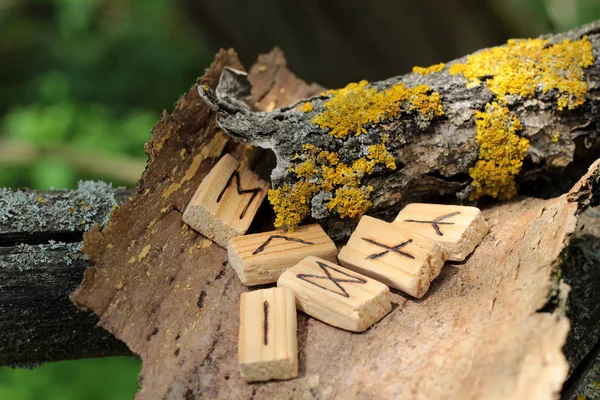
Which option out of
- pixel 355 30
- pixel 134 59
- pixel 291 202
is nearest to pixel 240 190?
pixel 291 202

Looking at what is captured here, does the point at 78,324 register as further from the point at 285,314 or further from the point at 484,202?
the point at 484,202

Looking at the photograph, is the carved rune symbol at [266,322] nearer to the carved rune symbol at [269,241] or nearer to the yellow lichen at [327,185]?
the carved rune symbol at [269,241]

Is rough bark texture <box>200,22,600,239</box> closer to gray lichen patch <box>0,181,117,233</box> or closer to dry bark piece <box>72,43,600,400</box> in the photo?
dry bark piece <box>72,43,600,400</box>

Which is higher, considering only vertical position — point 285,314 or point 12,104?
point 12,104

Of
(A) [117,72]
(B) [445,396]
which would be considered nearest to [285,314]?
(B) [445,396]

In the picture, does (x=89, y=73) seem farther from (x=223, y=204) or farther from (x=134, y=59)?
(x=223, y=204)

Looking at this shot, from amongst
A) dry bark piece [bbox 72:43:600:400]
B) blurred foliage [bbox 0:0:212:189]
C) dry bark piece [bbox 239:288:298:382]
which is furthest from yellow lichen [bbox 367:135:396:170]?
blurred foliage [bbox 0:0:212:189]

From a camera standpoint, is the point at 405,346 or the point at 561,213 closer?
the point at 405,346
